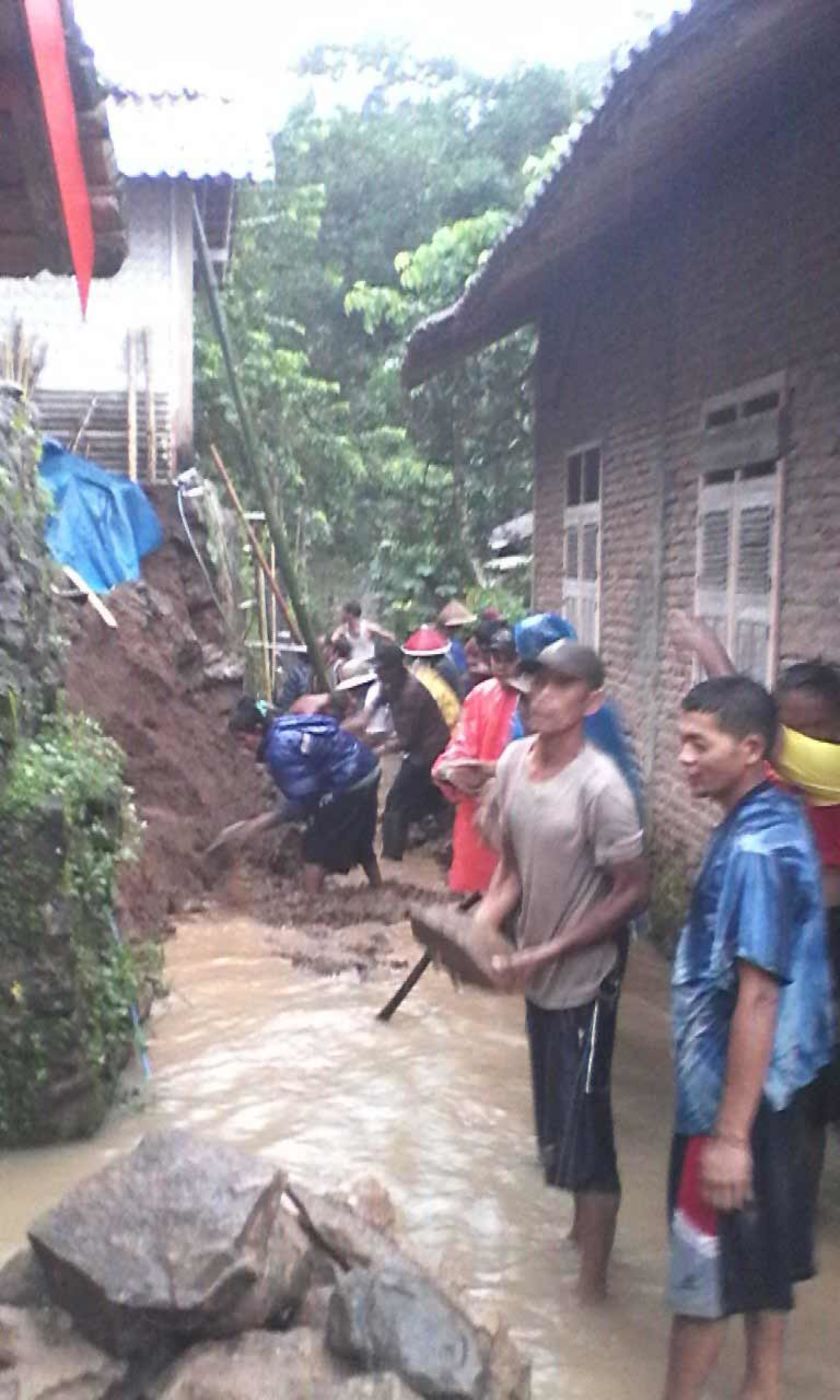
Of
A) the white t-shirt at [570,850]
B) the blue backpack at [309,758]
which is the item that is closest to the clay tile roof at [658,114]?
the white t-shirt at [570,850]

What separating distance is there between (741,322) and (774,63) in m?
2.07

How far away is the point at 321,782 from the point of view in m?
8.41

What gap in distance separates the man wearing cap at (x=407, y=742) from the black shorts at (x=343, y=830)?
0.58 m

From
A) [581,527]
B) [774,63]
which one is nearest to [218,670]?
[581,527]

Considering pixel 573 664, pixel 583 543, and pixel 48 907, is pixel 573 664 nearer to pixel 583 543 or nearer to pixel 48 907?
pixel 48 907

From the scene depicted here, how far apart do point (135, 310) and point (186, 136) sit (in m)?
1.55

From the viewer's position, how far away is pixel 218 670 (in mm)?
11844

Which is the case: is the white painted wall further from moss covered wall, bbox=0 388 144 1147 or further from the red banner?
the red banner

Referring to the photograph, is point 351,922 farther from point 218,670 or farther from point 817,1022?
point 817,1022

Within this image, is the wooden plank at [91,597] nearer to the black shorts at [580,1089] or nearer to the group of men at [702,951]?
the group of men at [702,951]

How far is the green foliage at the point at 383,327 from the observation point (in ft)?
54.9

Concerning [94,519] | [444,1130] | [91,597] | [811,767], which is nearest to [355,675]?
[94,519]

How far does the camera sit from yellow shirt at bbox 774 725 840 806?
145 inches

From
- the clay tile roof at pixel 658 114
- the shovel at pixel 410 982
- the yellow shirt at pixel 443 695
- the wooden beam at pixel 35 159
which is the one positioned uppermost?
the clay tile roof at pixel 658 114
